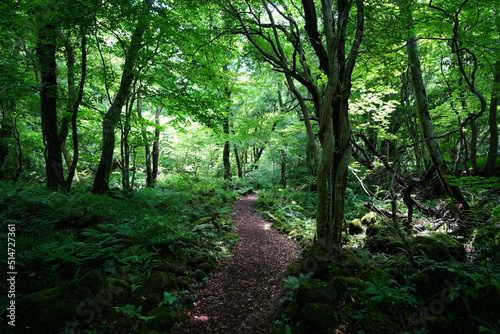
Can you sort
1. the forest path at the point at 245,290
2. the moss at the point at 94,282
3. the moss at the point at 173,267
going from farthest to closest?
the moss at the point at 173,267
the forest path at the point at 245,290
the moss at the point at 94,282

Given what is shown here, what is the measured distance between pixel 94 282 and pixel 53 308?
586 millimetres

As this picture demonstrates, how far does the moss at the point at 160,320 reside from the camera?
120 inches

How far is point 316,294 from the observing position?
347 cm

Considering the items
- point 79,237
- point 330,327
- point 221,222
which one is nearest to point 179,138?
point 221,222

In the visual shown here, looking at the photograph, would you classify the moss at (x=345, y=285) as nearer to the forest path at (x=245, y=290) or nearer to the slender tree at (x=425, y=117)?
the forest path at (x=245, y=290)

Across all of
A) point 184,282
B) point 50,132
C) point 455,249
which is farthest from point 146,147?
point 455,249

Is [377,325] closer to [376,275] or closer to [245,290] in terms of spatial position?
[376,275]

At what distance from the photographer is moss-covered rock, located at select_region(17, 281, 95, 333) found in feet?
8.19

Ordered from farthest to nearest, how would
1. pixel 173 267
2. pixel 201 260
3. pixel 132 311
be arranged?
pixel 201 260
pixel 173 267
pixel 132 311

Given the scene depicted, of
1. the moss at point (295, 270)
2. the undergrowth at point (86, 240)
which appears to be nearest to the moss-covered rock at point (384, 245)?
the moss at point (295, 270)

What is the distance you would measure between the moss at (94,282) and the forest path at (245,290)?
130cm

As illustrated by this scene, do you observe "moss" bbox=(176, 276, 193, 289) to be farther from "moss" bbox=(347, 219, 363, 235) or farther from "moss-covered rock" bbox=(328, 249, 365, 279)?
"moss" bbox=(347, 219, 363, 235)

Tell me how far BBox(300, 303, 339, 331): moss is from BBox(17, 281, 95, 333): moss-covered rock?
2.83 m

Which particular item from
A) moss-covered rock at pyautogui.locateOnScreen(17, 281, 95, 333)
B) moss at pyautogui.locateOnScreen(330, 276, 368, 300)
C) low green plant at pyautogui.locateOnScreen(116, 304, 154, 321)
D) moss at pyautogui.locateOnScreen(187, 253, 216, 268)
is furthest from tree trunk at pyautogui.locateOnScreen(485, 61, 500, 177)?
moss-covered rock at pyautogui.locateOnScreen(17, 281, 95, 333)
